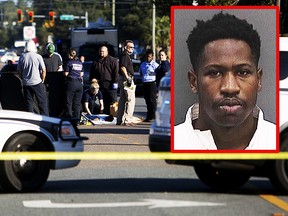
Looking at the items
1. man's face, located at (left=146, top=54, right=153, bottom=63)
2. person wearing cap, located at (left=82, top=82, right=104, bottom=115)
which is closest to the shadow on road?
man's face, located at (left=146, top=54, right=153, bottom=63)

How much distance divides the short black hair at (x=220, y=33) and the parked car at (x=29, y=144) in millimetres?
1758

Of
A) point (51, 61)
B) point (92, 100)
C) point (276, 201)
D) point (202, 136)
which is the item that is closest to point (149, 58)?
point (92, 100)

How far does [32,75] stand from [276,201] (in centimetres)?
900

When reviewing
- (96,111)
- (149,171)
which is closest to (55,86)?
(96,111)

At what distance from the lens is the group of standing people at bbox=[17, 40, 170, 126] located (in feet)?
63.1

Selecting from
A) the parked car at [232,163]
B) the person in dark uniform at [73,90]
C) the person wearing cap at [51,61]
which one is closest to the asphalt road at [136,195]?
the parked car at [232,163]

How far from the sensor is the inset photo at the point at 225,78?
11.3m

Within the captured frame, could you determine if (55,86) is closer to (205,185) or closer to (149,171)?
(149,171)

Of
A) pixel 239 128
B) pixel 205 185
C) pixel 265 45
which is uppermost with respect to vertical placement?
pixel 265 45

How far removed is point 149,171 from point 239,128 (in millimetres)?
2476

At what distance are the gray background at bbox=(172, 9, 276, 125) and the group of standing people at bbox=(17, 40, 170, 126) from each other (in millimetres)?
7848

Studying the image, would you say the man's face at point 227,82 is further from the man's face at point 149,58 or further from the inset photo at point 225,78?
the man's face at point 149,58

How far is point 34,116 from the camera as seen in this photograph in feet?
38.4

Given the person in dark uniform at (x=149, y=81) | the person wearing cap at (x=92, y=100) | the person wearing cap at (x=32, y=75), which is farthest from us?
the person wearing cap at (x=92, y=100)
